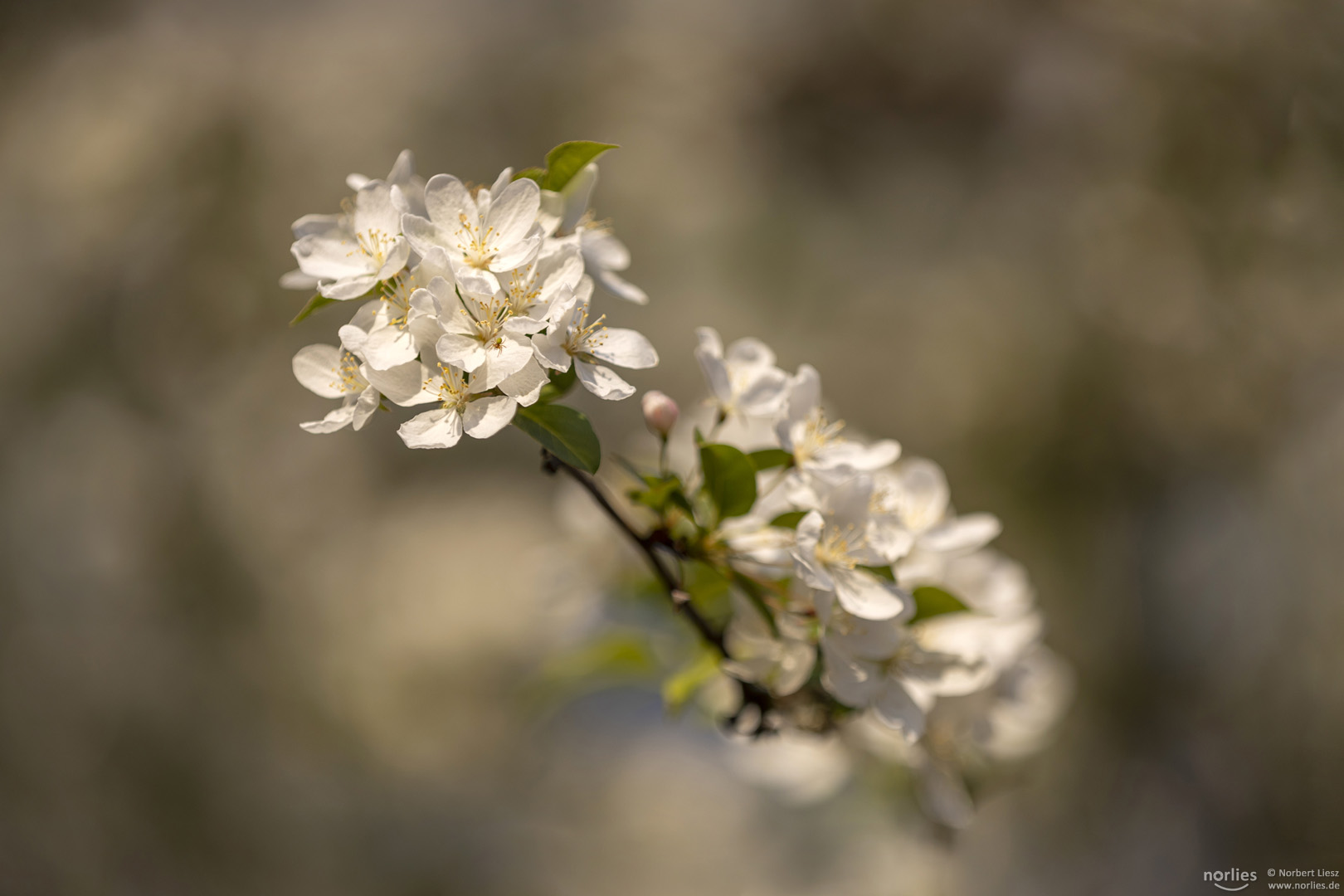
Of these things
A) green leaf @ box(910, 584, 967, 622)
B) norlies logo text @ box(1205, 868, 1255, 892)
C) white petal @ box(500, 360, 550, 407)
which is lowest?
norlies logo text @ box(1205, 868, 1255, 892)

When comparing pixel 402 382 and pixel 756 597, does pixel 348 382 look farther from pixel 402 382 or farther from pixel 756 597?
pixel 756 597

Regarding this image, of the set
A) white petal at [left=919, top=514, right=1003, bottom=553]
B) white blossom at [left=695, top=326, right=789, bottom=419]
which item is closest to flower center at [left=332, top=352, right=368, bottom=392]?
white blossom at [left=695, top=326, right=789, bottom=419]

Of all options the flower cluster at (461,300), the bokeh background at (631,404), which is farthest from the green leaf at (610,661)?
the bokeh background at (631,404)

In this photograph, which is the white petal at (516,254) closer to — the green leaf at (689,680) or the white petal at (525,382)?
the white petal at (525,382)

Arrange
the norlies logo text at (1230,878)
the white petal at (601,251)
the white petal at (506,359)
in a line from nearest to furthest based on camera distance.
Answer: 1. the white petal at (506,359)
2. the white petal at (601,251)
3. the norlies logo text at (1230,878)

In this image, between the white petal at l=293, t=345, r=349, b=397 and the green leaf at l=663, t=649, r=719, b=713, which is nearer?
the white petal at l=293, t=345, r=349, b=397

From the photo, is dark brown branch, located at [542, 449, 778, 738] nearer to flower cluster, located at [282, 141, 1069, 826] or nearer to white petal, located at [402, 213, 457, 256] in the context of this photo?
flower cluster, located at [282, 141, 1069, 826]

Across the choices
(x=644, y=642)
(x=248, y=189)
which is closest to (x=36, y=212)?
(x=248, y=189)
